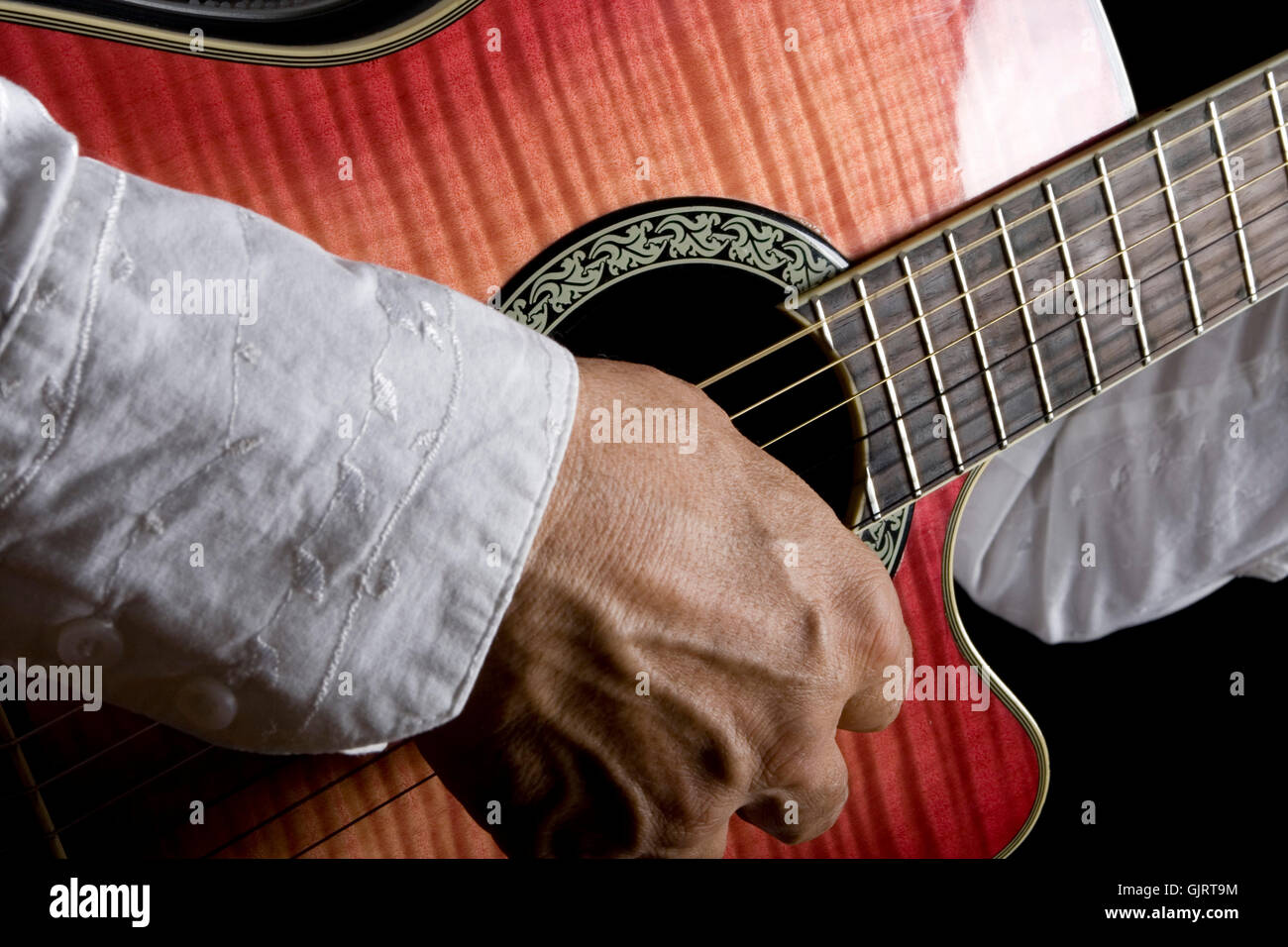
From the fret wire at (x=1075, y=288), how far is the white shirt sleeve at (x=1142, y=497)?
240 mm

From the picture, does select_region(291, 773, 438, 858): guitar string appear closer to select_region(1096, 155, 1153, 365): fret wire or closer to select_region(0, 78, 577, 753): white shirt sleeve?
select_region(0, 78, 577, 753): white shirt sleeve

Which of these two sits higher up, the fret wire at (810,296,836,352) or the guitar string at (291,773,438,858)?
the fret wire at (810,296,836,352)

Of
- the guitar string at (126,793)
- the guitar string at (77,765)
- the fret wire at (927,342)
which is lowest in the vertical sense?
the guitar string at (126,793)

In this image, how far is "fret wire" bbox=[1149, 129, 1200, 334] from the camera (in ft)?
2.69

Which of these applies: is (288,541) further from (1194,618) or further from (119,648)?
(1194,618)

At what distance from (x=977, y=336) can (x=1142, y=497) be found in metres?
0.44

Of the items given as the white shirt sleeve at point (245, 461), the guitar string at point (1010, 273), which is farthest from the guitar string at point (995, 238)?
the white shirt sleeve at point (245, 461)

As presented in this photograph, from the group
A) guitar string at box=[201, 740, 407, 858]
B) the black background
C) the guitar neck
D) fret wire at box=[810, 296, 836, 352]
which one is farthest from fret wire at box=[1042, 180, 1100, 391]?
guitar string at box=[201, 740, 407, 858]

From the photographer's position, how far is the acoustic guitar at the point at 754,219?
1.98 ft

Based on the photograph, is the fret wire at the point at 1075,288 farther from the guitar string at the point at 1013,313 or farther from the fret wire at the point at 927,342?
the fret wire at the point at 927,342

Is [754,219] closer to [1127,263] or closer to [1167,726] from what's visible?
[1127,263]

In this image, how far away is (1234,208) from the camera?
0.86 m

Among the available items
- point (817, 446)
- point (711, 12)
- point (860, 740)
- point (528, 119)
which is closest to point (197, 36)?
point (528, 119)

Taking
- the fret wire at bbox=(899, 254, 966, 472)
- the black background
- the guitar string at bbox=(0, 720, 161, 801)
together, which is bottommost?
the black background
